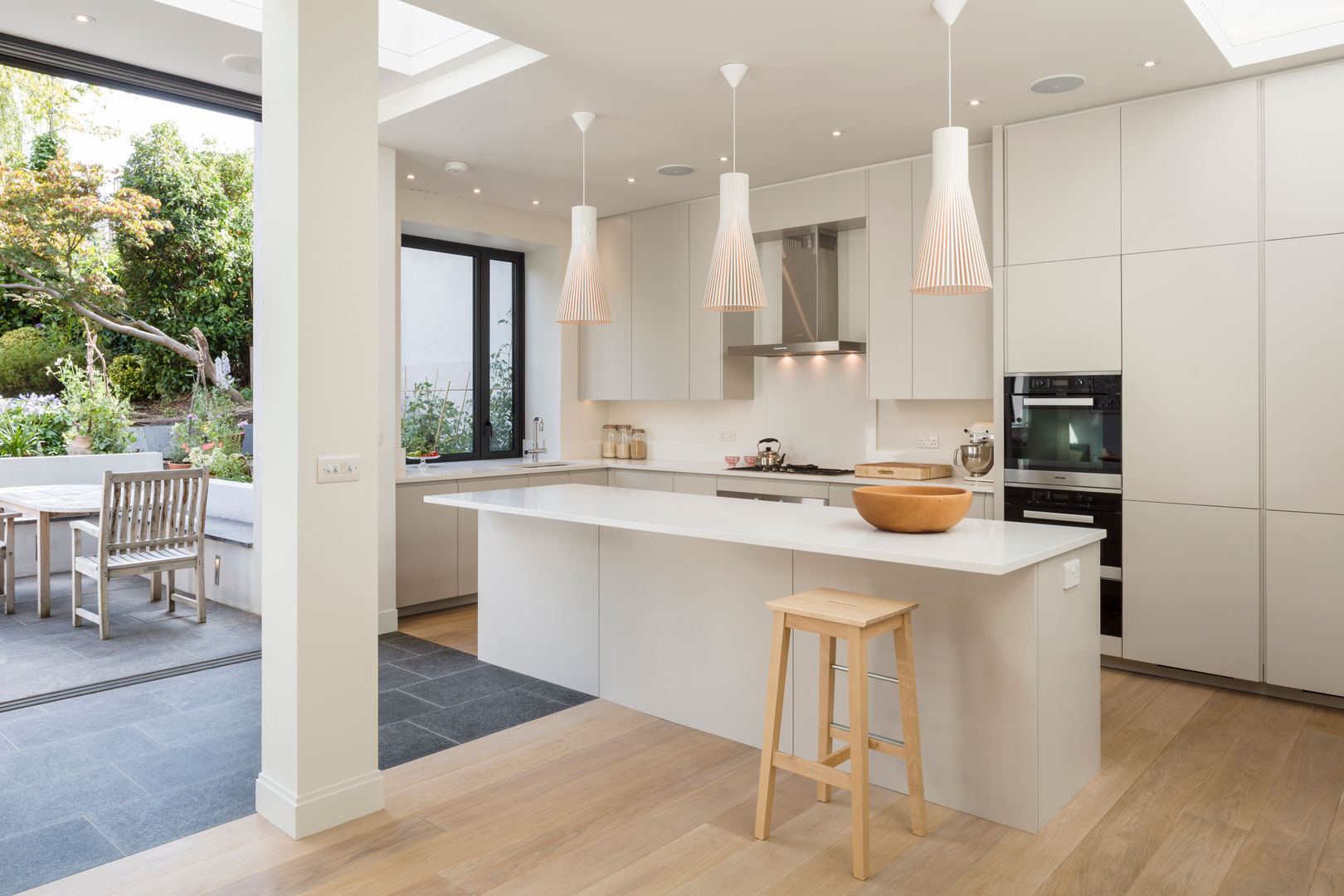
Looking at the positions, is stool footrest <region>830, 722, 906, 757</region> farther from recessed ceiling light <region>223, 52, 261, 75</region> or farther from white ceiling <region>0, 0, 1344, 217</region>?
recessed ceiling light <region>223, 52, 261, 75</region>

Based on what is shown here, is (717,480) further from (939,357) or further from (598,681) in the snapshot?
(598,681)

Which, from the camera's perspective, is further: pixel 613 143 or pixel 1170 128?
pixel 613 143

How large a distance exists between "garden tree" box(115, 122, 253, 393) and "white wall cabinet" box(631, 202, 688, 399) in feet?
10.3

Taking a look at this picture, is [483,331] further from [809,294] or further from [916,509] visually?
[916,509]

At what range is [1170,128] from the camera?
12.3 ft

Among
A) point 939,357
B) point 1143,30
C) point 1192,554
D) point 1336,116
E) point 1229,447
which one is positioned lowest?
point 1192,554

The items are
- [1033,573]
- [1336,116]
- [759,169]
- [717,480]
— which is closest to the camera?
[1033,573]

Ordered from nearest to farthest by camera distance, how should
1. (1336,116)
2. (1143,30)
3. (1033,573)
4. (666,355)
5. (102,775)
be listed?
1. (1033,573)
2. (102,775)
3. (1143,30)
4. (1336,116)
5. (666,355)

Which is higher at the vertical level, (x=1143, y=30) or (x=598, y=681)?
(x=1143, y=30)

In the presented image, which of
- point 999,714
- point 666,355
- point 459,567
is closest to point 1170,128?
point 999,714

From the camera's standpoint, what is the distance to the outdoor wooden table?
4.68 meters

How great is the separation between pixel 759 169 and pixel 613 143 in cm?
95

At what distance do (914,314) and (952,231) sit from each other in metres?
2.19

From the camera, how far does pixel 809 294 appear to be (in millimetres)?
5398
